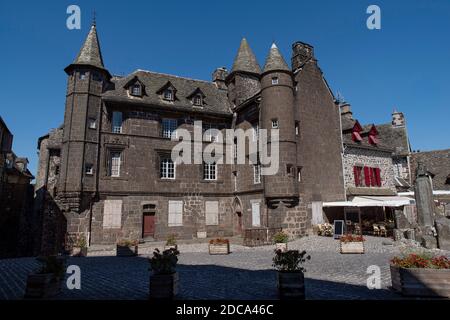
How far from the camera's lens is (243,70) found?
2378cm

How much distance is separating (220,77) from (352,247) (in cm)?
1766

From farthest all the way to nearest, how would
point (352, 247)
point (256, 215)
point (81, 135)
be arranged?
1. point (256, 215)
2. point (81, 135)
3. point (352, 247)

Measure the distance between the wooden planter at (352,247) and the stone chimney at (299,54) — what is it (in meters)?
12.7

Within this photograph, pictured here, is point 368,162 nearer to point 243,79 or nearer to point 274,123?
point 274,123

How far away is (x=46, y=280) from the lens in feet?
20.6

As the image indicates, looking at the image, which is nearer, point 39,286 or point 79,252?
point 39,286

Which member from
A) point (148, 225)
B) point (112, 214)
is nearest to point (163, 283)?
point (112, 214)

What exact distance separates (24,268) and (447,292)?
1235 cm

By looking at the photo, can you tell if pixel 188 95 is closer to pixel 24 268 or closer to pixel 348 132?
pixel 348 132

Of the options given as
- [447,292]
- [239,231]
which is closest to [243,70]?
[239,231]

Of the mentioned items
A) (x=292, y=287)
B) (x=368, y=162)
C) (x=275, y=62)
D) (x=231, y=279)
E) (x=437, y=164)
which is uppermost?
(x=275, y=62)

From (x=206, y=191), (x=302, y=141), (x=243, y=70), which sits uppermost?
(x=243, y=70)

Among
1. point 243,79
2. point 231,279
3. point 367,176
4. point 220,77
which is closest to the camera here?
point 231,279

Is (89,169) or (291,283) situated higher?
(89,169)
